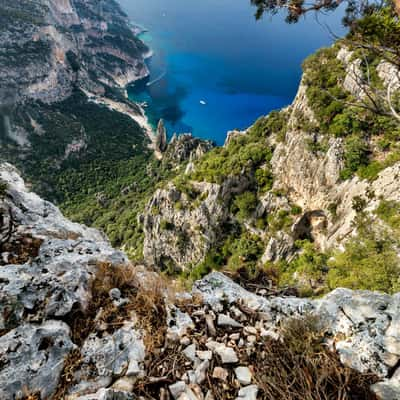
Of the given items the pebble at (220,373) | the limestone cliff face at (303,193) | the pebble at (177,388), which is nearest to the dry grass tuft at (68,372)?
the pebble at (177,388)

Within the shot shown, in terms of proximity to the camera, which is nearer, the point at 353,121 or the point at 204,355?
the point at 204,355

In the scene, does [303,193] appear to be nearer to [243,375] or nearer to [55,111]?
[243,375]

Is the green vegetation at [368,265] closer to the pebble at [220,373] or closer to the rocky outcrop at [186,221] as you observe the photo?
the pebble at [220,373]

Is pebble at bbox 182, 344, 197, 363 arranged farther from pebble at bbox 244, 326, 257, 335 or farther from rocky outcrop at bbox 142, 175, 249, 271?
rocky outcrop at bbox 142, 175, 249, 271

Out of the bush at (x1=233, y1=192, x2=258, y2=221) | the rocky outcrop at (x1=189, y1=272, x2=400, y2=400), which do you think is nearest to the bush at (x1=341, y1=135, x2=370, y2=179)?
the bush at (x1=233, y1=192, x2=258, y2=221)

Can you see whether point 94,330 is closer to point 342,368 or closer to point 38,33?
point 342,368

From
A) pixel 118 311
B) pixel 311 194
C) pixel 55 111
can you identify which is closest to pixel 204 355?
pixel 118 311
